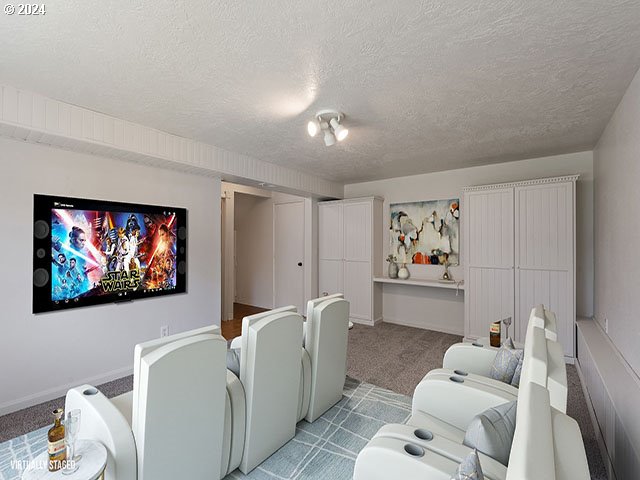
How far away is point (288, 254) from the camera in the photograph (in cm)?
Answer: 621

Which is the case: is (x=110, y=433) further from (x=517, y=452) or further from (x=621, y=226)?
(x=621, y=226)

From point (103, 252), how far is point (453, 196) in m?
4.45

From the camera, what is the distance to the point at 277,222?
6.39 metres

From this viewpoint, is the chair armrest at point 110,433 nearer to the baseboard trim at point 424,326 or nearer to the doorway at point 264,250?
the doorway at point 264,250

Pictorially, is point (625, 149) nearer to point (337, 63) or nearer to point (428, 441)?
point (337, 63)

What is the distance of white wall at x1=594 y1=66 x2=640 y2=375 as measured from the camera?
2020mm

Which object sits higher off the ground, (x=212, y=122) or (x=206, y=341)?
(x=212, y=122)

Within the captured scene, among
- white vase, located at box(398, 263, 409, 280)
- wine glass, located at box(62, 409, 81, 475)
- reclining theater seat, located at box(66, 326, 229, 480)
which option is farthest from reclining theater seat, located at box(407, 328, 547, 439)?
white vase, located at box(398, 263, 409, 280)

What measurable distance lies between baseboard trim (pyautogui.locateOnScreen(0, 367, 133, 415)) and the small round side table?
197cm

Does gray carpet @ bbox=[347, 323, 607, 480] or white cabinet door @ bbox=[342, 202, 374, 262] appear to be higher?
white cabinet door @ bbox=[342, 202, 374, 262]

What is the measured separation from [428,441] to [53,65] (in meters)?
2.91

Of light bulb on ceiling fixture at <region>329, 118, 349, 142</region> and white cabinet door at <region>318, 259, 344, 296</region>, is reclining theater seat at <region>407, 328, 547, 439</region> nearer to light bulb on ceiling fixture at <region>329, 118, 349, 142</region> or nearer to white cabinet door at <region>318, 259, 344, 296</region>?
light bulb on ceiling fixture at <region>329, 118, 349, 142</region>

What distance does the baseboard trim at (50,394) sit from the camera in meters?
2.51

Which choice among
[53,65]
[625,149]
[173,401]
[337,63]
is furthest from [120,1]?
[625,149]
